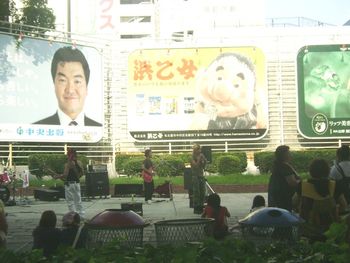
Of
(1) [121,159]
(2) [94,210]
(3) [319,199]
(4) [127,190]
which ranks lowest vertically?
(2) [94,210]

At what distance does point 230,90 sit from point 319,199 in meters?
23.9

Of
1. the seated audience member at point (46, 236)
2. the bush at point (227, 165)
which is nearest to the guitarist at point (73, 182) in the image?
the seated audience member at point (46, 236)

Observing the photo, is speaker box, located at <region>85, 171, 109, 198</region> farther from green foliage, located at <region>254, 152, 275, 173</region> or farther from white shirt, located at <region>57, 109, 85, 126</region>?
green foliage, located at <region>254, 152, 275, 173</region>

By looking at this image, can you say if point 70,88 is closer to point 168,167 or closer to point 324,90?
point 168,167

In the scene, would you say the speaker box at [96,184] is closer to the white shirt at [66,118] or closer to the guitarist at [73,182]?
the guitarist at [73,182]

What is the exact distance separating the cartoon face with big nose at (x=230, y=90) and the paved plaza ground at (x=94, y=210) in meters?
8.61

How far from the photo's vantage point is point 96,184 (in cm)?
1950

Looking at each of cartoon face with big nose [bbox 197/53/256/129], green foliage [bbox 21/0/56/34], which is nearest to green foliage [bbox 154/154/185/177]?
cartoon face with big nose [bbox 197/53/256/129]

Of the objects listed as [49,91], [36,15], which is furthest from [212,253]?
[36,15]

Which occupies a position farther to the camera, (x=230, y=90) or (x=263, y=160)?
(x=230, y=90)

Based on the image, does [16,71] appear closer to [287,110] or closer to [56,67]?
[56,67]

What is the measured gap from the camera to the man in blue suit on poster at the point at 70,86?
Answer: 2755 centimetres

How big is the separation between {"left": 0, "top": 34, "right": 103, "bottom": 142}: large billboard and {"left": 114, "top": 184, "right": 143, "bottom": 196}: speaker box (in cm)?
882

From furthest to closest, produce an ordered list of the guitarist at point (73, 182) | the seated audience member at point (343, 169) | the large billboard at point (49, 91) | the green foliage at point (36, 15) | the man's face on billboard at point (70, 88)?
the green foliage at point (36, 15) < the man's face on billboard at point (70, 88) < the large billboard at point (49, 91) < the guitarist at point (73, 182) < the seated audience member at point (343, 169)
